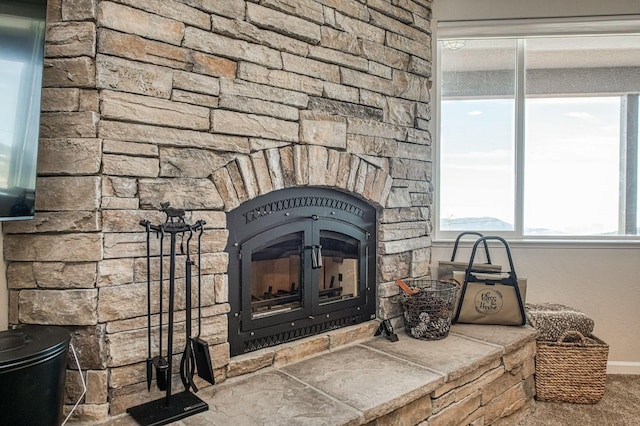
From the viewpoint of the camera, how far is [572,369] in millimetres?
2535

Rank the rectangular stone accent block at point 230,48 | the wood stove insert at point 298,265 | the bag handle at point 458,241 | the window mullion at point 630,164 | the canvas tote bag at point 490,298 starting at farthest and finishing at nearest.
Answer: the window mullion at point 630,164 < the bag handle at point 458,241 < the canvas tote bag at point 490,298 < the wood stove insert at point 298,265 < the rectangular stone accent block at point 230,48

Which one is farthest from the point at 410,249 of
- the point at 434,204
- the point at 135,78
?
the point at 135,78

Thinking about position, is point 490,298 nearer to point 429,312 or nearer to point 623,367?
point 429,312

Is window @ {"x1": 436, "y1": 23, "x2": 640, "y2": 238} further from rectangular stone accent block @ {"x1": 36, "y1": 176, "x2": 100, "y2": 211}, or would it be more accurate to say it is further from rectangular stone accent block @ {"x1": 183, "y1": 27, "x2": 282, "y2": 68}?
rectangular stone accent block @ {"x1": 36, "y1": 176, "x2": 100, "y2": 211}

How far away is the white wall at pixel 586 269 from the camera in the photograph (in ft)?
9.73

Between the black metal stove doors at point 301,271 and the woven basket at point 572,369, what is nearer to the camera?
the black metal stove doors at point 301,271

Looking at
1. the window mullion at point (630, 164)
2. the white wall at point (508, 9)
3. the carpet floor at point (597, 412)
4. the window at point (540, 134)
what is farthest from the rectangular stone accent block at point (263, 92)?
the window mullion at point (630, 164)

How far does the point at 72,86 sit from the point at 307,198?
3.68ft

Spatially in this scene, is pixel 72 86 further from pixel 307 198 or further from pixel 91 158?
pixel 307 198

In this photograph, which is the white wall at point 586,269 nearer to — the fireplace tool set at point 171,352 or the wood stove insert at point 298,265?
the wood stove insert at point 298,265

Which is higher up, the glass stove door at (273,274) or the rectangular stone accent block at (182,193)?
the rectangular stone accent block at (182,193)

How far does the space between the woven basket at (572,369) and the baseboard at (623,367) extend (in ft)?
1.85

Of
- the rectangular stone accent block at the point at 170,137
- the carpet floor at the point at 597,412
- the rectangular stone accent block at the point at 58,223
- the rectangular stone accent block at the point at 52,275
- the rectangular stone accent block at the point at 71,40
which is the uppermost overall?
the rectangular stone accent block at the point at 71,40

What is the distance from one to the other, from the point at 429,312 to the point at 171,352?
1413 mm
